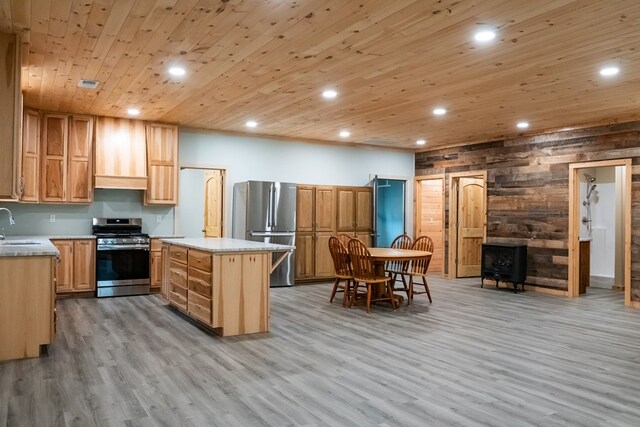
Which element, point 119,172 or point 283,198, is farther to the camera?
point 283,198

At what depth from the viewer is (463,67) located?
14.4 feet

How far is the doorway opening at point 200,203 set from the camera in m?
8.21

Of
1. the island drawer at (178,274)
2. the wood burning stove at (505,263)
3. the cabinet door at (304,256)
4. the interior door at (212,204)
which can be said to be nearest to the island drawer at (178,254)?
the island drawer at (178,274)

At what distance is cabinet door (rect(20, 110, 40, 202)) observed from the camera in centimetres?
640

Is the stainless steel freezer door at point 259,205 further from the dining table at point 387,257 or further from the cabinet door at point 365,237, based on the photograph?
the dining table at point 387,257

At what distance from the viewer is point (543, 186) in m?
7.64

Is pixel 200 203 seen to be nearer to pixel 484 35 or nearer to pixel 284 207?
pixel 284 207

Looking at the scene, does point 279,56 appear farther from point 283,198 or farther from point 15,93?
point 283,198

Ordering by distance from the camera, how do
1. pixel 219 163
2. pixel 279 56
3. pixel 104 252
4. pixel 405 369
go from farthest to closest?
pixel 219 163 < pixel 104 252 < pixel 279 56 < pixel 405 369

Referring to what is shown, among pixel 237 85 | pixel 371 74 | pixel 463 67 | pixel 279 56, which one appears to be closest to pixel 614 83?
pixel 463 67

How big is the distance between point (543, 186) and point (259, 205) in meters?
4.43

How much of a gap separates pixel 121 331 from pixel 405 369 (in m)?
2.80

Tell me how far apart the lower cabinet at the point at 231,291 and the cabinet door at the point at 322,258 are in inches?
138

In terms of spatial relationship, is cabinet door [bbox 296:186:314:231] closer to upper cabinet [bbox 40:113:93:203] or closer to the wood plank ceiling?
the wood plank ceiling
